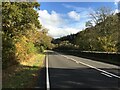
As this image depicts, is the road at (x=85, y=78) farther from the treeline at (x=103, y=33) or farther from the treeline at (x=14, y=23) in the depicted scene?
the treeline at (x=103, y=33)

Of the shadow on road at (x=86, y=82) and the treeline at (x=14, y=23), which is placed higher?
the treeline at (x=14, y=23)

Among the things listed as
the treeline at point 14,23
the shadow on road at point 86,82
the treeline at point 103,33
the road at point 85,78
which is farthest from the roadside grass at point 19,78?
the treeline at point 103,33

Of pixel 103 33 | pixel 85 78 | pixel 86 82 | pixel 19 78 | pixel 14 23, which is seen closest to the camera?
pixel 86 82

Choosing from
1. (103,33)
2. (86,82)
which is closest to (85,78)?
(86,82)

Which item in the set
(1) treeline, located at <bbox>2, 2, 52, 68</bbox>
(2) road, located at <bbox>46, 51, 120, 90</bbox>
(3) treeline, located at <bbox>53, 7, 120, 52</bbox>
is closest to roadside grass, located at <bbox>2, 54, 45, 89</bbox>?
(2) road, located at <bbox>46, 51, 120, 90</bbox>

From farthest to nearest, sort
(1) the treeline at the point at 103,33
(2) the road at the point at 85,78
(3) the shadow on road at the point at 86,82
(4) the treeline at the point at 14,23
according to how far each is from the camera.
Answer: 1. (1) the treeline at the point at 103,33
2. (4) the treeline at the point at 14,23
3. (2) the road at the point at 85,78
4. (3) the shadow on road at the point at 86,82

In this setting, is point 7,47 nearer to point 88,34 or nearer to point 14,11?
point 14,11

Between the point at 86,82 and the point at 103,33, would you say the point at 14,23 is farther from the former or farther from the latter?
the point at 103,33

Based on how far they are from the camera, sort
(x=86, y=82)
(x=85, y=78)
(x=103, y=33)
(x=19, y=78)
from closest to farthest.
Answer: (x=86, y=82)
(x=85, y=78)
(x=19, y=78)
(x=103, y=33)

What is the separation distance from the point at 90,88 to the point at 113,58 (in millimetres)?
24677

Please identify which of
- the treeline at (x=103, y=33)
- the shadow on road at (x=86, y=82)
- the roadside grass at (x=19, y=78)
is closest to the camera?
the shadow on road at (x=86, y=82)

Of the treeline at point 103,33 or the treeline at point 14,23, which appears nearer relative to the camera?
the treeline at point 14,23

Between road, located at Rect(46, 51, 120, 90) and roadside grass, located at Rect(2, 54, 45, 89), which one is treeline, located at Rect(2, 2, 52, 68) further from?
road, located at Rect(46, 51, 120, 90)

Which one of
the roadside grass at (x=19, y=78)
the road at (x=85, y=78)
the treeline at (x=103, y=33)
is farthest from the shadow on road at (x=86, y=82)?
the treeline at (x=103, y=33)
